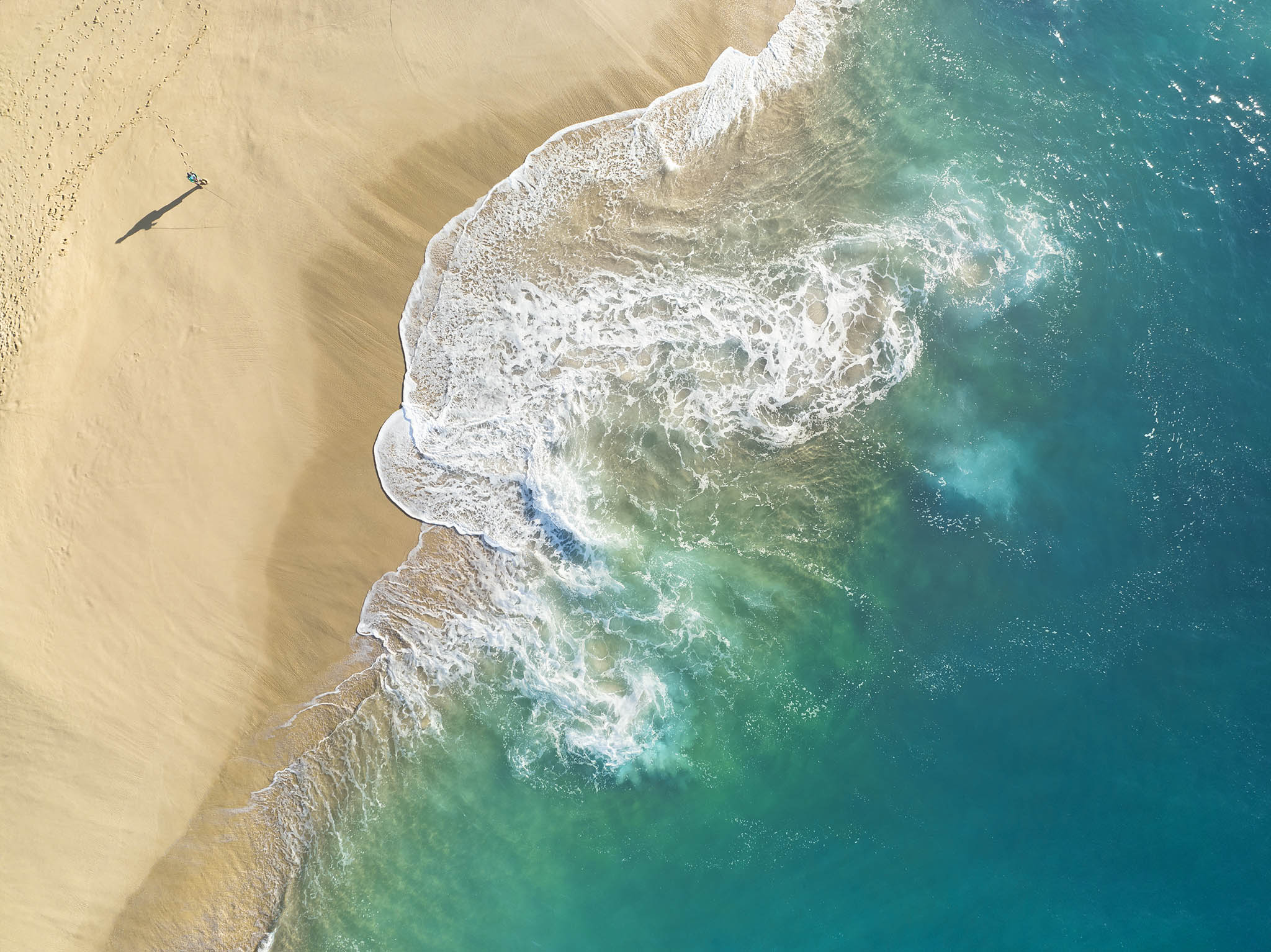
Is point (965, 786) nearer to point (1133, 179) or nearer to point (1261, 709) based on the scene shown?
point (1261, 709)

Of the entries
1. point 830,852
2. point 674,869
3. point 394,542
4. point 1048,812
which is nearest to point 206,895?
point 394,542

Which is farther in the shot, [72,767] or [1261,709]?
[1261,709]

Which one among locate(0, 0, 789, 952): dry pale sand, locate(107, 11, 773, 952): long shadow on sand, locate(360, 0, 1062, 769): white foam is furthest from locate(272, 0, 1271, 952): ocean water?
locate(0, 0, 789, 952): dry pale sand

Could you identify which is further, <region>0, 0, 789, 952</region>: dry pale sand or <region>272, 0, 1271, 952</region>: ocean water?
<region>272, 0, 1271, 952</region>: ocean water

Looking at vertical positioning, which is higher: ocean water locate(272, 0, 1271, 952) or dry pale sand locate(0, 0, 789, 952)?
dry pale sand locate(0, 0, 789, 952)

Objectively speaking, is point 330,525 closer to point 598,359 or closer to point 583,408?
point 583,408

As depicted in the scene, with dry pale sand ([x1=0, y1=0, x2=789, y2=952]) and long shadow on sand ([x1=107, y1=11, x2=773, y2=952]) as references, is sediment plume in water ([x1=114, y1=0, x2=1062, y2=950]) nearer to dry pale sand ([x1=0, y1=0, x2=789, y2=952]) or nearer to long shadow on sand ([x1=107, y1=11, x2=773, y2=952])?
long shadow on sand ([x1=107, y1=11, x2=773, y2=952])
